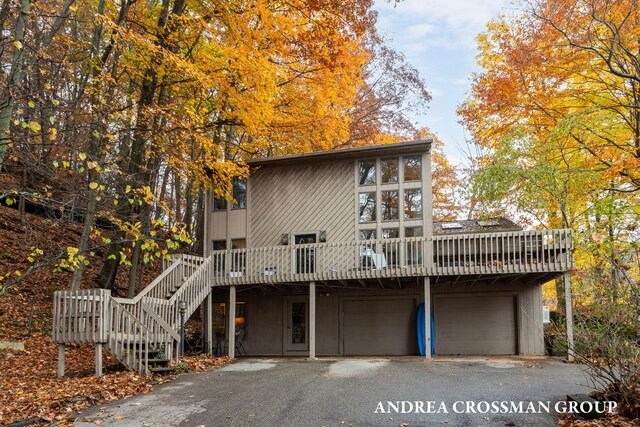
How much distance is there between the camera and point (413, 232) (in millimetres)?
15375

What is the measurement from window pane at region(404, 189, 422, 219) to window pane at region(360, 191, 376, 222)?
0.98 m

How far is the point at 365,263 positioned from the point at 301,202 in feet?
10.1

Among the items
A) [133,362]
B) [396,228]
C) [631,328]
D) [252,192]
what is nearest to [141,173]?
[252,192]

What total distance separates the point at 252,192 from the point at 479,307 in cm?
806

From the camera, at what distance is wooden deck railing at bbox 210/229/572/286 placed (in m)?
13.6

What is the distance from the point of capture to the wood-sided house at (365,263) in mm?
14344

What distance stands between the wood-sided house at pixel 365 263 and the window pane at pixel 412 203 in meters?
0.03

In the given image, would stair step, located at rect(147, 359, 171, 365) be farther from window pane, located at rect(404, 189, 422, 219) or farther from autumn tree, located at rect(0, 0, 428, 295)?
window pane, located at rect(404, 189, 422, 219)

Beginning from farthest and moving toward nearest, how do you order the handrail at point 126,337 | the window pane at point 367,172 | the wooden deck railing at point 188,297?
the window pane at point 367,172 < the wooden deck railing at point 188,297 < the handrail at point 126,337

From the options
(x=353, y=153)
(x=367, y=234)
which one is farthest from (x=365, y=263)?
(x=353, y=153)

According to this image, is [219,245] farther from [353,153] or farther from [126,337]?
[126,337]

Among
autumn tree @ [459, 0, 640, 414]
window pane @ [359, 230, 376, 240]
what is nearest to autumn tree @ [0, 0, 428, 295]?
window pane @ [359, 230, 376, 240]

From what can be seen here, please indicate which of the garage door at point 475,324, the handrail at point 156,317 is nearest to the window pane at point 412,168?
the garage door at point 475,324

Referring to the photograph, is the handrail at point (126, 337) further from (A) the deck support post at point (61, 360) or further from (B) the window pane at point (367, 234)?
(B) the window pane at point (367, 234)
